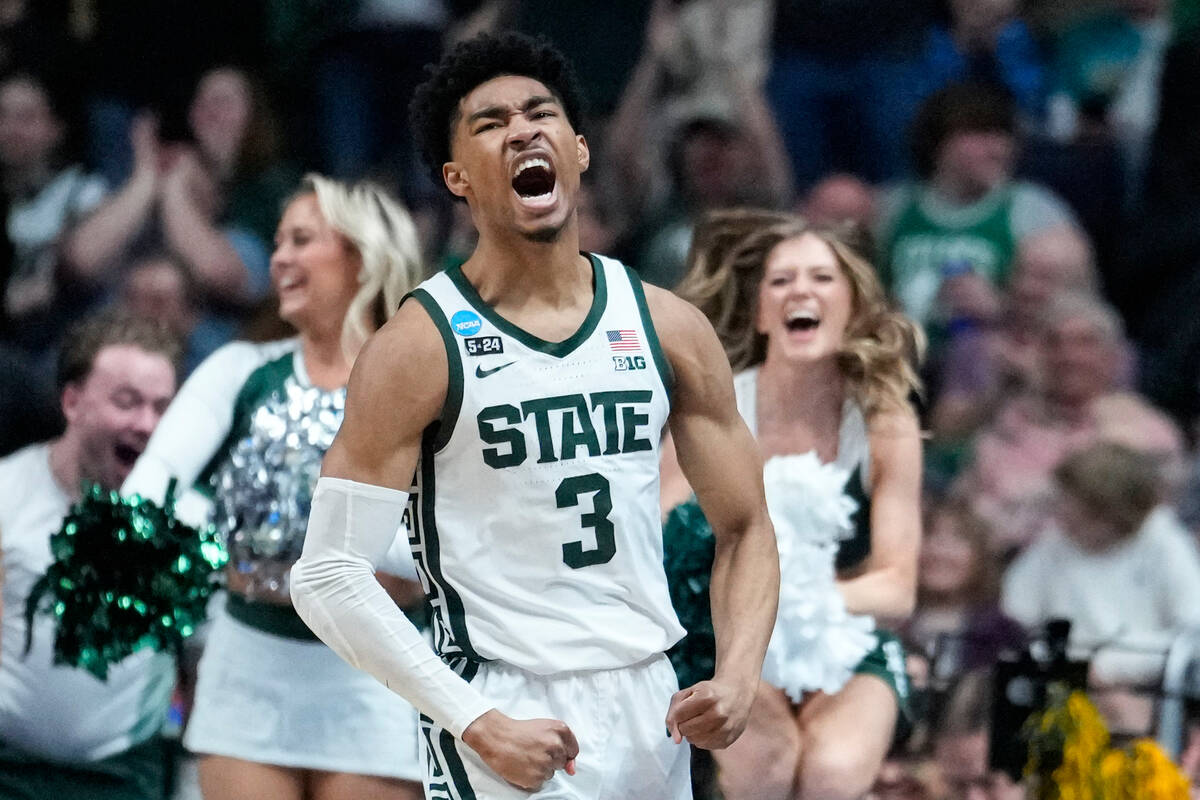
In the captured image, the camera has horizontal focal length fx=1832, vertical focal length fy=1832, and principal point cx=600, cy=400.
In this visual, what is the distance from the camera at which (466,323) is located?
3029 millimetres

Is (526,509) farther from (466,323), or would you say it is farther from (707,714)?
(707,714)

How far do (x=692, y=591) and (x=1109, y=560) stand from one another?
8.01ft

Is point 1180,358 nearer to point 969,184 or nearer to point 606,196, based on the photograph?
point 969,184

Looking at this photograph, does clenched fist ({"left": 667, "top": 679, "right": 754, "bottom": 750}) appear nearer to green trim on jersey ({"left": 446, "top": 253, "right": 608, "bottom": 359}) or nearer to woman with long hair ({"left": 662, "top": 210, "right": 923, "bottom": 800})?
green trim on jersey ({"left": 446, "top": 253, "right": 608, "bottom": 359})

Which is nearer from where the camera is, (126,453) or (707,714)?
(707,714)

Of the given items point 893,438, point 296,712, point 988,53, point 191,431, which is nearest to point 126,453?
point 191,431

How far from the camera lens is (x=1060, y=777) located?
4637mm

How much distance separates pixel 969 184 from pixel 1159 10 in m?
1.05

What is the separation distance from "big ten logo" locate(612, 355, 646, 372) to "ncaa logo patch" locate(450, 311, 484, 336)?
0.23 meters

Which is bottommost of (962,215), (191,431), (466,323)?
(191,431)

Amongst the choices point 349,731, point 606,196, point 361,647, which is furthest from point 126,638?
point 606,196

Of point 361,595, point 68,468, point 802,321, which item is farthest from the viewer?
point 68,468

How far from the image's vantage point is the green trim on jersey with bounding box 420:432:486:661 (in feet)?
9.95

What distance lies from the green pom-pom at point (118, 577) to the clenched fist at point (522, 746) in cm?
149
